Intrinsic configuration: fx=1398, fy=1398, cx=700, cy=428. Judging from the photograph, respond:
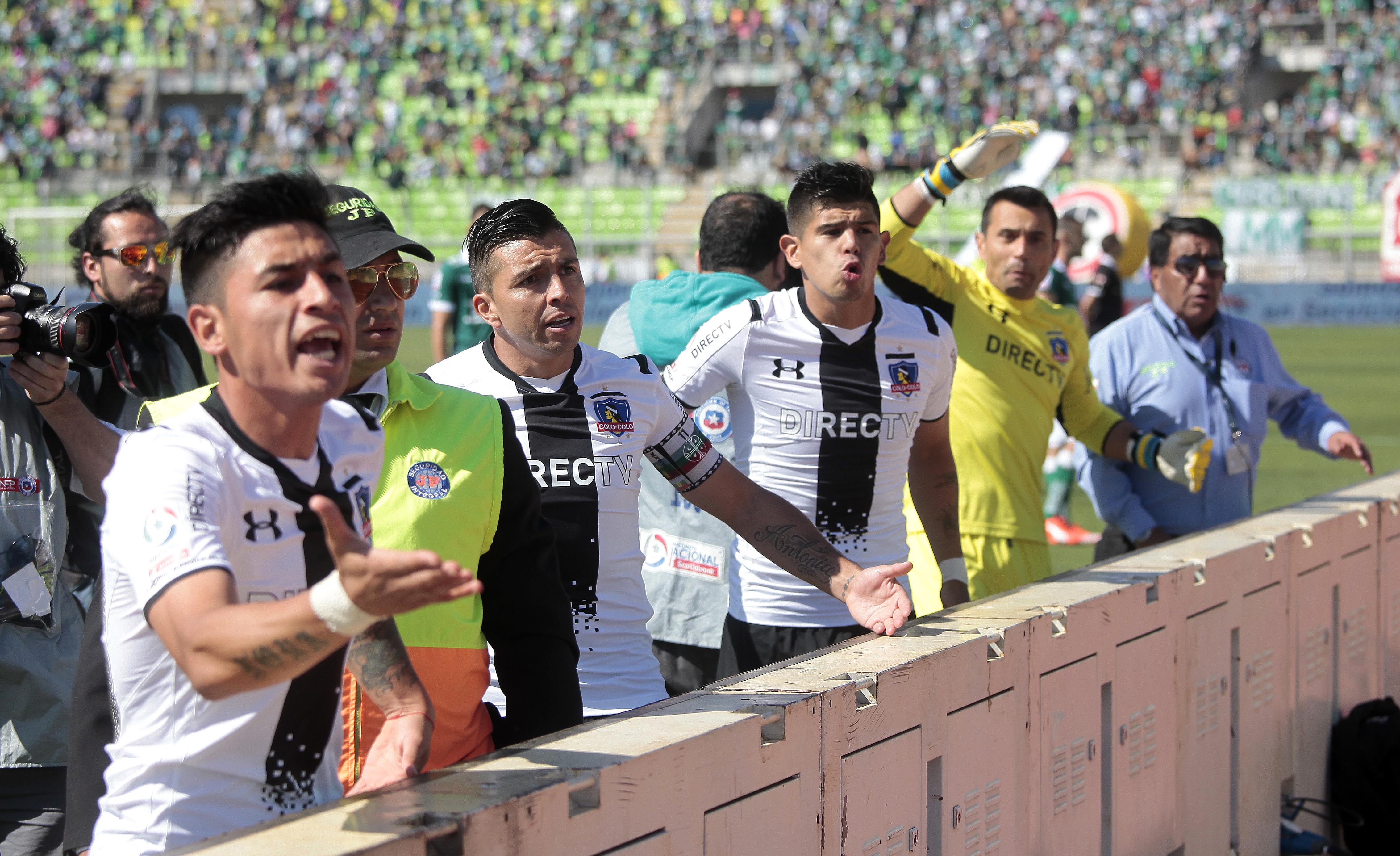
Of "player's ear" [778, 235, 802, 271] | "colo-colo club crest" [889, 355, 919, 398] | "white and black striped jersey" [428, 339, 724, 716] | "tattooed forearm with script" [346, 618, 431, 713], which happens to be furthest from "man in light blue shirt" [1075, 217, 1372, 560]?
"tattooed forearm with script" [346, 618, 431, 713]

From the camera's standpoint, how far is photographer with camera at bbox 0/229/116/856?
323cm

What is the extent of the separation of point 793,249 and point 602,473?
1.30 meters

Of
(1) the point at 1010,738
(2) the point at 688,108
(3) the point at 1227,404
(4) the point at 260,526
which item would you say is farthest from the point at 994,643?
(2) the point at 688,108

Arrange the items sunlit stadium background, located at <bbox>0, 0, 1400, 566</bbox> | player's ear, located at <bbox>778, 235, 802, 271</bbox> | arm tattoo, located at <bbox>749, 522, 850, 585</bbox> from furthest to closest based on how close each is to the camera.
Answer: sunlit stadium background, located at <bbox>0, 0, 1400, 566</bbox> → player's ear, located at <bbox>778, 235, 802, 271</bbox> → arm tattoo, located at <bbox>749, 522, 850, 585</bbox>

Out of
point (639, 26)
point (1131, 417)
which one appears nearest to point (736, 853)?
point (1131, 417)

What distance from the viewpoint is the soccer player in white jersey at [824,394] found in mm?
4008

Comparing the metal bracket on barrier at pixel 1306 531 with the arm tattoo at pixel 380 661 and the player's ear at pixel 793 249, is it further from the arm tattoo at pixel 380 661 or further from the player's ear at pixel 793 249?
the arm tattoo at pixel 380 661

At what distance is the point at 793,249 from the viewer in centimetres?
418

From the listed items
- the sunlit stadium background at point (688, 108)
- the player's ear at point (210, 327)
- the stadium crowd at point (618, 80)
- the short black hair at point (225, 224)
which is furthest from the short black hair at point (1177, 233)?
the stadium crowd at point (618, 80)

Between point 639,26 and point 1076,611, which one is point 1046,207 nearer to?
point 1076,611

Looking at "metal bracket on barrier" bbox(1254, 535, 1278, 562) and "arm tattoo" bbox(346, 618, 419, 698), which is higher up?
"arm tattoo" bbox(346, 618, 419, 698)

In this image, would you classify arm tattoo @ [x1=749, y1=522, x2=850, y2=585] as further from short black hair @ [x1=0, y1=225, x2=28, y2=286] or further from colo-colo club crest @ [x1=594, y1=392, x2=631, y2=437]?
short black hair @ [x1=0, y1=225, x2=28, y2=286]

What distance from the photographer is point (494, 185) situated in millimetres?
32875

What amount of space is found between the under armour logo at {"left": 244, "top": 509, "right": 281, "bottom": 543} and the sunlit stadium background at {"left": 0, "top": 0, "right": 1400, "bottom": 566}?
904 inches
